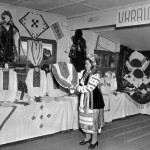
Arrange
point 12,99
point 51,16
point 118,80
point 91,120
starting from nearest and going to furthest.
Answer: point 91,120 → point 12,99 → point 51,16 → point 118,80

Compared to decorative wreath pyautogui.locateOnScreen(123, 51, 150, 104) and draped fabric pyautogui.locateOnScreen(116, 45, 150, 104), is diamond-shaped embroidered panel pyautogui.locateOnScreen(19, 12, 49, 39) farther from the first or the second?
decorative wreath pyautogui.locateOnScreen(123, 51, 150, 104)

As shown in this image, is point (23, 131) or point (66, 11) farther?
point (66, 11)

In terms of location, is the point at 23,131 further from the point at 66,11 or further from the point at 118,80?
the point at 118,80

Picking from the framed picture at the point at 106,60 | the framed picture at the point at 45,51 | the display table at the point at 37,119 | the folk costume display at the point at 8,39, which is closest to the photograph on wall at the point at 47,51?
the framed picture at the point at 45,51

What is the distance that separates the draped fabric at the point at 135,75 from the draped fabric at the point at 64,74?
84.5 inches

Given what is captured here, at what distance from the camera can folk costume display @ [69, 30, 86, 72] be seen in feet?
16.6

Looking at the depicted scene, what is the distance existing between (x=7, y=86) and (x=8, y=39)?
2.73 feet

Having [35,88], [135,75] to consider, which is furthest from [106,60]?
[35,88]

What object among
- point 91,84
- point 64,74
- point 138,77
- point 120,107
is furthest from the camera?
point 138,77

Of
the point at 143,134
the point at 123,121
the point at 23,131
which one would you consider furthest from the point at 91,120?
the point at 123,121

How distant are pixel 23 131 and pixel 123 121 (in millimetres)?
2461

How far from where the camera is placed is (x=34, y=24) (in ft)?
14.9

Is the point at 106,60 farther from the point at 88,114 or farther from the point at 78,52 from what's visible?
the point at 88,114

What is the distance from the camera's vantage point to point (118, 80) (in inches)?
240
